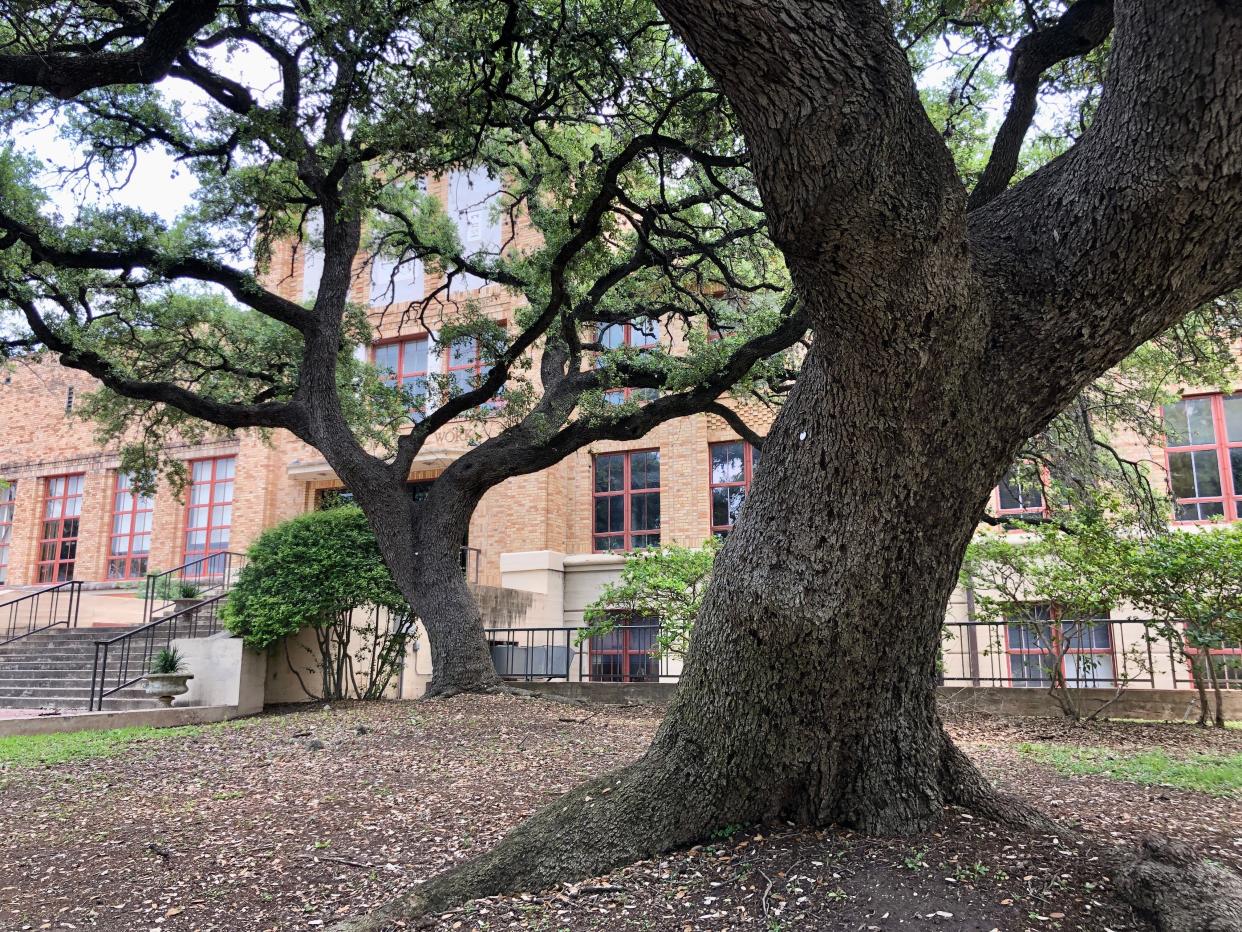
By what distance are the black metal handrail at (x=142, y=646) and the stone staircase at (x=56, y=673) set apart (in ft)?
0.62

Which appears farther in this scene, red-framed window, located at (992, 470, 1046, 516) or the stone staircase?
red-framed window, located at (992, 470, 1046, 516)

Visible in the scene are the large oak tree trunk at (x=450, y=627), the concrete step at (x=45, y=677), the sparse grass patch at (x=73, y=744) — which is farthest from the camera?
the concrete step at (x=45, y=677)

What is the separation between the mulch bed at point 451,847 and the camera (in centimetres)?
354

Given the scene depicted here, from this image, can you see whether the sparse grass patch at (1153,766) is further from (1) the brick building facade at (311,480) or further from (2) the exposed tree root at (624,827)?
(1) the brick building facade at (311,480)

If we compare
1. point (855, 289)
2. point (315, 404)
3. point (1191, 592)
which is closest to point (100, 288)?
point (315, 404)

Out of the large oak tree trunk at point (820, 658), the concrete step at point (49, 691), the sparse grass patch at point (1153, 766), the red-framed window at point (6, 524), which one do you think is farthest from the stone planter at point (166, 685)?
the red-framed window at point (6, 524)

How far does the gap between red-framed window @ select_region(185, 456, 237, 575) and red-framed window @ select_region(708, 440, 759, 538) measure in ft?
42.4

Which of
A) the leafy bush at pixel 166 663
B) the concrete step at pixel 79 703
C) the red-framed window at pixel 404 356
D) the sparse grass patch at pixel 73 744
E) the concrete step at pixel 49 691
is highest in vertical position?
the red-framed window at pixel 404 356

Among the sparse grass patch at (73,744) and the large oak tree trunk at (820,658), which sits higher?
the large oak tree trunk at (820,658)

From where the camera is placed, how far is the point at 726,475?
1959 centimetres

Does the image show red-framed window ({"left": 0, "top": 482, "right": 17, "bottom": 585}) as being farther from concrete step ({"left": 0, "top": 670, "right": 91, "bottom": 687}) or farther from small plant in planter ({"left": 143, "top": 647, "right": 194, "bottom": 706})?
small plant in planter ({"left": 143, "top": 647, "right": 194, "bottom": 706})

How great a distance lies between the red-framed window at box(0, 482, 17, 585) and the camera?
2553cm

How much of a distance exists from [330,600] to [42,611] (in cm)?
1268

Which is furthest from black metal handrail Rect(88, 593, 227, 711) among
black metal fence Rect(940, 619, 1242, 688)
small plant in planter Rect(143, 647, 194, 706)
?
black metal fence Rect(940, 619, 1242, 688)
